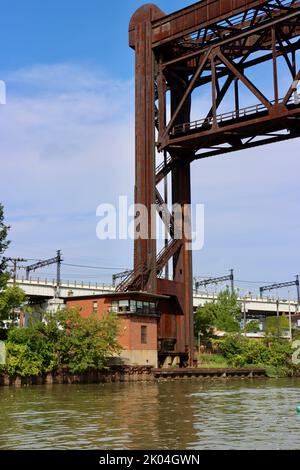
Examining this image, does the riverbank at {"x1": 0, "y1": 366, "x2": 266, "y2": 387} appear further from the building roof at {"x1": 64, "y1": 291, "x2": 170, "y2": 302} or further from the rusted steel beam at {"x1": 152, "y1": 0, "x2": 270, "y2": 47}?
→ the rusted steel beam at {"x1": 152, "y1": 0, "x2": 270, "y2": 47}

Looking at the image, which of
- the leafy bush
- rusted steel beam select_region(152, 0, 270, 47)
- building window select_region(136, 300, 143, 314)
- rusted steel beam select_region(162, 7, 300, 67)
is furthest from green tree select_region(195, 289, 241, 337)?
rusted steel beam select_region(152, 0, 270, 47)

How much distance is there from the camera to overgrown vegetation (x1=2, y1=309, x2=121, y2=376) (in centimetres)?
4175

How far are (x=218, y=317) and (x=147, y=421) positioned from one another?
6256 cm

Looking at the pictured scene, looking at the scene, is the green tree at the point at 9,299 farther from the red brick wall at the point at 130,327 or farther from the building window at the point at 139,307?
the building window at the point at 139,307

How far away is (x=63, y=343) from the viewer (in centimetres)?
4347

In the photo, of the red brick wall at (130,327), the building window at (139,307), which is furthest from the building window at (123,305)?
the building window at (139,307)

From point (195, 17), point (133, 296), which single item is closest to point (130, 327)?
point (133, 296)

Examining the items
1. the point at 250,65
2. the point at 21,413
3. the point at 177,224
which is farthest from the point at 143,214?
the point at 21,413

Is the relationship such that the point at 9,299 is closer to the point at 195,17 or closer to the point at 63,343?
the point at 63,343

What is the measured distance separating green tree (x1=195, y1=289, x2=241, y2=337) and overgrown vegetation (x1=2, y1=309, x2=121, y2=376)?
118 ft

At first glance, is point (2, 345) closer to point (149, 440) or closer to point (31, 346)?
Result: point (31, 346)

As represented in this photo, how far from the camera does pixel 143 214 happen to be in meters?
52.3

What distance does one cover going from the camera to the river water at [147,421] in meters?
17.0

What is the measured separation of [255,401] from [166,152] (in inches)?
1150
